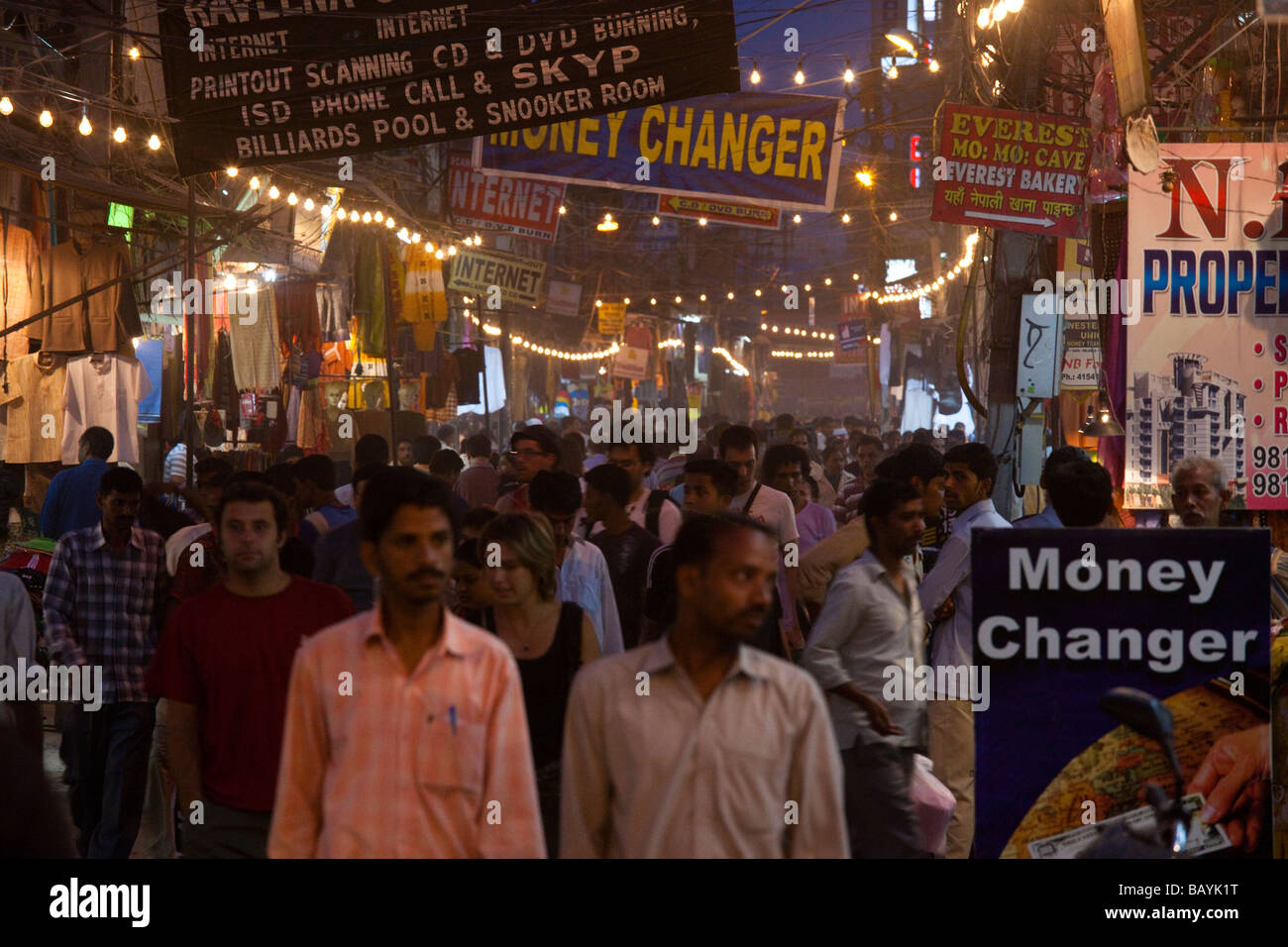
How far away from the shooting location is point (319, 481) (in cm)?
896

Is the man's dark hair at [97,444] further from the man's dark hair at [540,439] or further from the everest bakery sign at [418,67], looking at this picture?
the man's dark hair at [540,439]

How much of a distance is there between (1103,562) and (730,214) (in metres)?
10.9

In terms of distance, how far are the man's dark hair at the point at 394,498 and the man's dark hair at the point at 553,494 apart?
284 centimetres

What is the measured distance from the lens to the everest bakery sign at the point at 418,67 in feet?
28.7

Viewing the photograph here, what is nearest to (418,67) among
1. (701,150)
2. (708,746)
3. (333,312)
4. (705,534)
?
(701,150)

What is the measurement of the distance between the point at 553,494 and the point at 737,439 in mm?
2581

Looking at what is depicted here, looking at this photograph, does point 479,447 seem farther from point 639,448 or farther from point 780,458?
point 780,458

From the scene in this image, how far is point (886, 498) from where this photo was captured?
5.77 metres

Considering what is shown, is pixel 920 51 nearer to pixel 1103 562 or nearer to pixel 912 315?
pixel 1103 562

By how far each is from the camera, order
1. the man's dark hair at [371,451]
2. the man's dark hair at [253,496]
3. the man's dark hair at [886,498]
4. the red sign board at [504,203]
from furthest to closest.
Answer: the red sign board at [504,203] → the man's dark hair at [371,451] → the man's dark hair at [886,498] → the man's dark hair at [253,496]

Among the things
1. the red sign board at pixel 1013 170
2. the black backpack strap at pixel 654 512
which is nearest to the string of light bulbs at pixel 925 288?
the red sign board at pixel 1013 170

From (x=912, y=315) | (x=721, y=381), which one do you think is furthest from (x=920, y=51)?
(x=721, y=381)

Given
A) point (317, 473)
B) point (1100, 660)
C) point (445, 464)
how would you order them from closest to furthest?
point (1100, 660), point (317, 473), point (445, 464)

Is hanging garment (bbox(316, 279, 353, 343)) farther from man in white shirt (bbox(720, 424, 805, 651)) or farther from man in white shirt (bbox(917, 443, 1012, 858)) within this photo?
man in white shirt (bbox(917, 443, 1012, 858))
